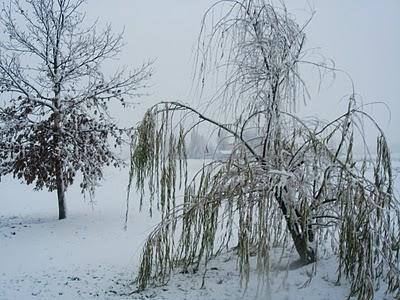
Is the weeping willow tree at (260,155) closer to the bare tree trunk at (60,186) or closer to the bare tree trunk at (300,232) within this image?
the bare tree trunk at (300,232)

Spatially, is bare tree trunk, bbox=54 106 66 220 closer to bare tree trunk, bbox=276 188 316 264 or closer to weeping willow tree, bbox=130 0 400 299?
weeping willow tree, bbox=130 0 400 299

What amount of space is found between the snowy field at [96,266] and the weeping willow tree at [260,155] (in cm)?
33

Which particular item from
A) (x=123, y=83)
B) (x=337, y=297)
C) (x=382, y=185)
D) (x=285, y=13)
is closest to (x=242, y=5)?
(x=285, y=13)

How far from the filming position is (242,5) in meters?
5.12

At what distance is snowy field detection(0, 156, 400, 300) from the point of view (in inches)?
200

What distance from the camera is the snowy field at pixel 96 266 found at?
200 inches

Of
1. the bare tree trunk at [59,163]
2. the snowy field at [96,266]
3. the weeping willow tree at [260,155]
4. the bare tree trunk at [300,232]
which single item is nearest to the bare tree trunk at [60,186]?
the bare tree trunk at [59,163]

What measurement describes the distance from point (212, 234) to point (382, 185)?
2131mm

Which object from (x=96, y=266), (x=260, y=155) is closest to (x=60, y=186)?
(x=96, y=266)

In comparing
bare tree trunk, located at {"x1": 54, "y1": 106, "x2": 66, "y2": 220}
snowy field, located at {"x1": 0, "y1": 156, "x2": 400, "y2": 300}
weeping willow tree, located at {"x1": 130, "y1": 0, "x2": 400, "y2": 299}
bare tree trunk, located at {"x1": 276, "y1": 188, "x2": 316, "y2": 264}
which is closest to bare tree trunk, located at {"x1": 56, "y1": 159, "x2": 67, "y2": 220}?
bare tree trunk, located at {"x1": 54, "y1": 106, "x2": 66, "y2": 220}

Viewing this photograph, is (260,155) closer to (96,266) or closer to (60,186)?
(96,266)

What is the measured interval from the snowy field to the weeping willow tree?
329 millimetres

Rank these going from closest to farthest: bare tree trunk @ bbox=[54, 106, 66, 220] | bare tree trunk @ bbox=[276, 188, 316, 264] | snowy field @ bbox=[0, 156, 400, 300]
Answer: bare tree trunk @ bbox=[276, 188, 316, 264]
snowy field @ bbox=[0, 156, 400, 300]
bare tree trunk @ bbox=[54, 106, 66, 220]

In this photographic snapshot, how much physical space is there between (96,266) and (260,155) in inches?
145
